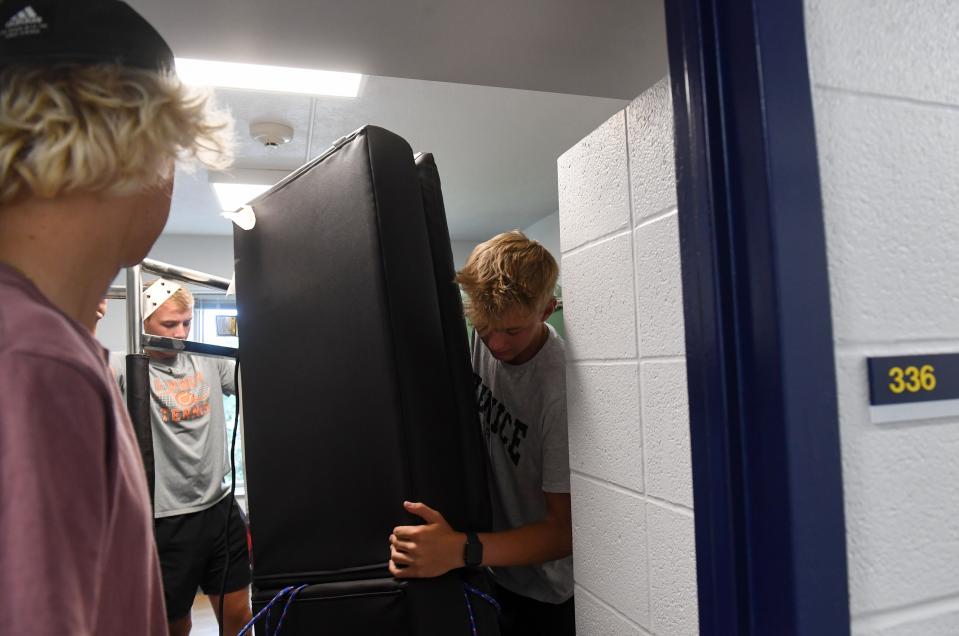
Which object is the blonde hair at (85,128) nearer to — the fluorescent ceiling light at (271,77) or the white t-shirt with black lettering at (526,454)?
the white t-shirt with black lettering at (526,454)

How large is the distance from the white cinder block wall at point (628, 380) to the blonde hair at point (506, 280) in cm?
22

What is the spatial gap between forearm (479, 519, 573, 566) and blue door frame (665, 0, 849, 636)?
1.23ft

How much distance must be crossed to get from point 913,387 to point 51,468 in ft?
2.58

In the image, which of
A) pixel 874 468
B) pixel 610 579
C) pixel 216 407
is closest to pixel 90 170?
pixel 874 468

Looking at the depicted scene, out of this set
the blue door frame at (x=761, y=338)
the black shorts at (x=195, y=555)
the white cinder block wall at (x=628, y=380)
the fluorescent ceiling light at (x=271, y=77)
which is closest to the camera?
the blue door frame at (x=761, y=338)

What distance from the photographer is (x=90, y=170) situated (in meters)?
0.50

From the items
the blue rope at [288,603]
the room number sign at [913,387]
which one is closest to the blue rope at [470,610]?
the blue rope at [288,603]

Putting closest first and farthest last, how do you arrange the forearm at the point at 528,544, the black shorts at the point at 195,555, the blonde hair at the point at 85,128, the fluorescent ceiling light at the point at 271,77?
the blonde hair at the point at 85,128
the forearm at the point at 528,544
the fluorescent ceiling light at the point at 271,77
the black shorts at the point at 195,555

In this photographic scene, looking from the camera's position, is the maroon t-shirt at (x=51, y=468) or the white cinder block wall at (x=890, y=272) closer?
the maroon t-shirt at (x=51, y=468)

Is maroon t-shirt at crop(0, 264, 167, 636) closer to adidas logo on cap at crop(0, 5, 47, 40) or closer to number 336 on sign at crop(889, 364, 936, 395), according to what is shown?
adidas logo on cap at crop(0, 5, 47, 40)

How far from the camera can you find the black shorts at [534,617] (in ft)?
4.62

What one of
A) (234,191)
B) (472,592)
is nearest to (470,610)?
(472,592)

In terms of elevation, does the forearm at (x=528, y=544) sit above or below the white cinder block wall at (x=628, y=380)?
below

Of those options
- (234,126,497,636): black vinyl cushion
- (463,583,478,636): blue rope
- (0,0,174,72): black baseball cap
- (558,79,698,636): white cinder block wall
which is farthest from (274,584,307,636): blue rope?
(0,0,174,72): black baseball cap
